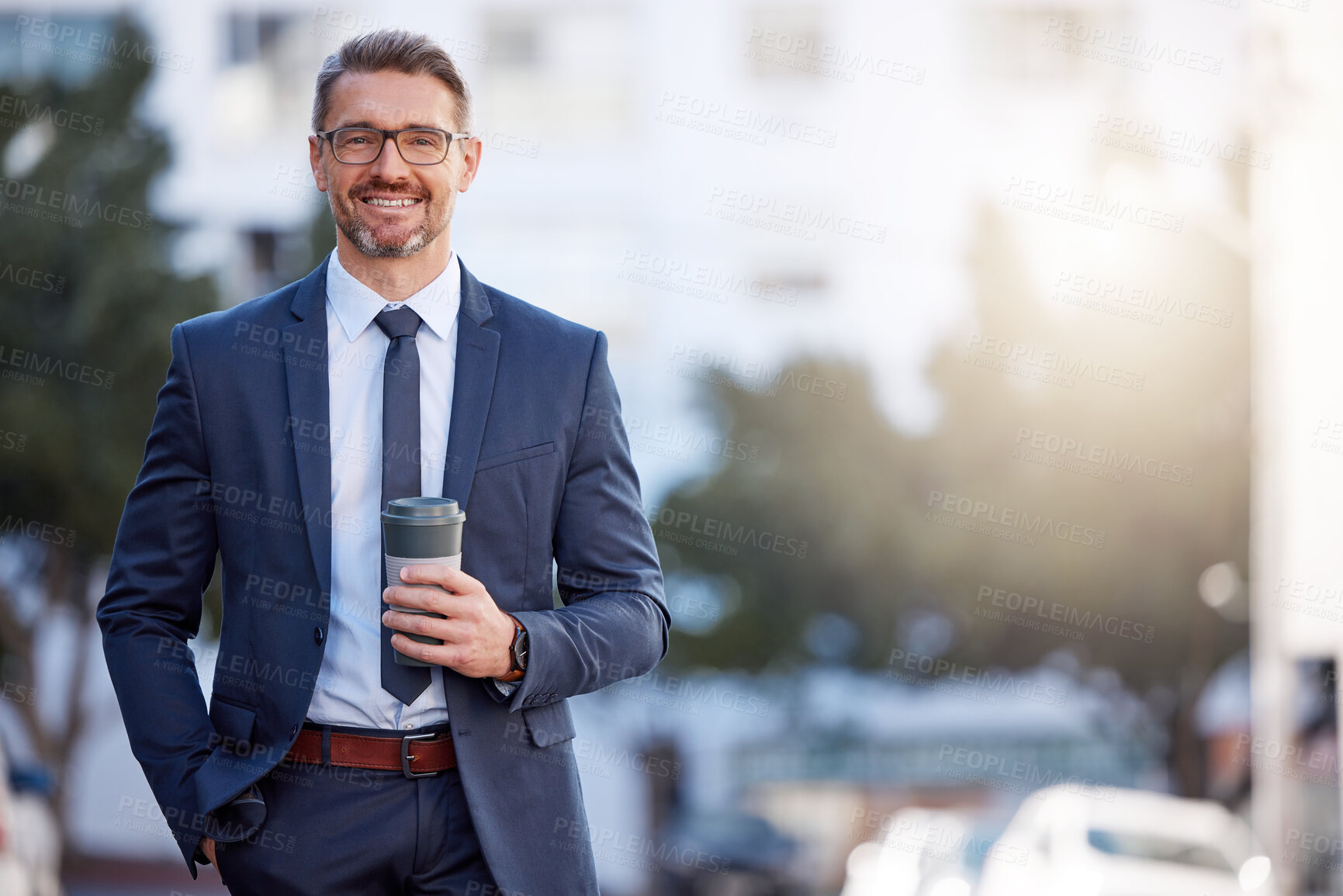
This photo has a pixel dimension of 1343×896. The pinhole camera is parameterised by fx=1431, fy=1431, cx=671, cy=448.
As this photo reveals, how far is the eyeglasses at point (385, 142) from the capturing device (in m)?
2.71

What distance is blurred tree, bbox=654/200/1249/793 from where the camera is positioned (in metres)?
A: 16.9

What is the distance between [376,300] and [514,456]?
42cm

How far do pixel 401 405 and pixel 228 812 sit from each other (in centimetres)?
78

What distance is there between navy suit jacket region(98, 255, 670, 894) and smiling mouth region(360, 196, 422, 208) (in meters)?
0.22

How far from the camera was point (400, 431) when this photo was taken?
262 cm

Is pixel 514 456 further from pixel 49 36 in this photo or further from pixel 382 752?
pixel 49 36

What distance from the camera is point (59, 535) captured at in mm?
13094

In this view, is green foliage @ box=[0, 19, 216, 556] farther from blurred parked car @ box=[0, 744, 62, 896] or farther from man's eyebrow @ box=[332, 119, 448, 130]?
man's eyebrow @ box=[332, 119, 448, 130]

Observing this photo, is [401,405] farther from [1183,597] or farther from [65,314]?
[1183,597]

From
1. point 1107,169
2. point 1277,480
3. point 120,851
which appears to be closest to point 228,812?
point 1277,480

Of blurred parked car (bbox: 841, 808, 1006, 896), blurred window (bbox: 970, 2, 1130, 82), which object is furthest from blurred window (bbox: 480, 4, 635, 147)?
blurred parked car (bbox: 841, 808, 1006, 896)

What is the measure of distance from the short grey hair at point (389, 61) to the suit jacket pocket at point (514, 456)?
25.6 inches

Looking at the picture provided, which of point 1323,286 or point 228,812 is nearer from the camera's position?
point 228,812

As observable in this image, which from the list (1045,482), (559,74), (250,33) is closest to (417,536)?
(1045,482)
